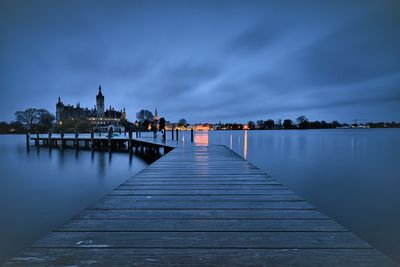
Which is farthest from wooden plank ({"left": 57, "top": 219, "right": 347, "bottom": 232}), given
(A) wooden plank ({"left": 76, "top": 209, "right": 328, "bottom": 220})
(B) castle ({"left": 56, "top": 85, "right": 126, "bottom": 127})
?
(B) castle ({"left": 56, "top": 85, "right": 126, "bottom": 127})

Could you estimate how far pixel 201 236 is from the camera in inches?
104

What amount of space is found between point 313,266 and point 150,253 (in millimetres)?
1441

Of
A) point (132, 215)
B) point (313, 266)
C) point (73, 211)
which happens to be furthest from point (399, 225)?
point (73, 211)

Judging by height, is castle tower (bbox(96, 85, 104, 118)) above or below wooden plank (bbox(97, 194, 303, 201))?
above

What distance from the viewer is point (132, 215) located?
3.37m

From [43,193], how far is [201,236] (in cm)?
1263

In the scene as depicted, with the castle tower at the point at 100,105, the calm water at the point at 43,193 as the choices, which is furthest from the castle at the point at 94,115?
the calm water at the point at 43,193

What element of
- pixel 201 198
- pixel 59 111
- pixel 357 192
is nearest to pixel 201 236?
pixel 201 198

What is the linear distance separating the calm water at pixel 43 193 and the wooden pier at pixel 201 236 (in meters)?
5.31

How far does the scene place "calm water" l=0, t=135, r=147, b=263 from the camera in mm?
7834

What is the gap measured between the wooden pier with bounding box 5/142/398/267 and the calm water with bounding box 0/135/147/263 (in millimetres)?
5311

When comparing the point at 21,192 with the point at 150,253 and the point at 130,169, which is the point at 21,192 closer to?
the point at 130,169

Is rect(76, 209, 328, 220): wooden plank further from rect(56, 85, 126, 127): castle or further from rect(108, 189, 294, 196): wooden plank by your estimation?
rect(56, 85, 126, 127): castle

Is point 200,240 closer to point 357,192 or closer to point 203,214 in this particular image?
point 203,214
